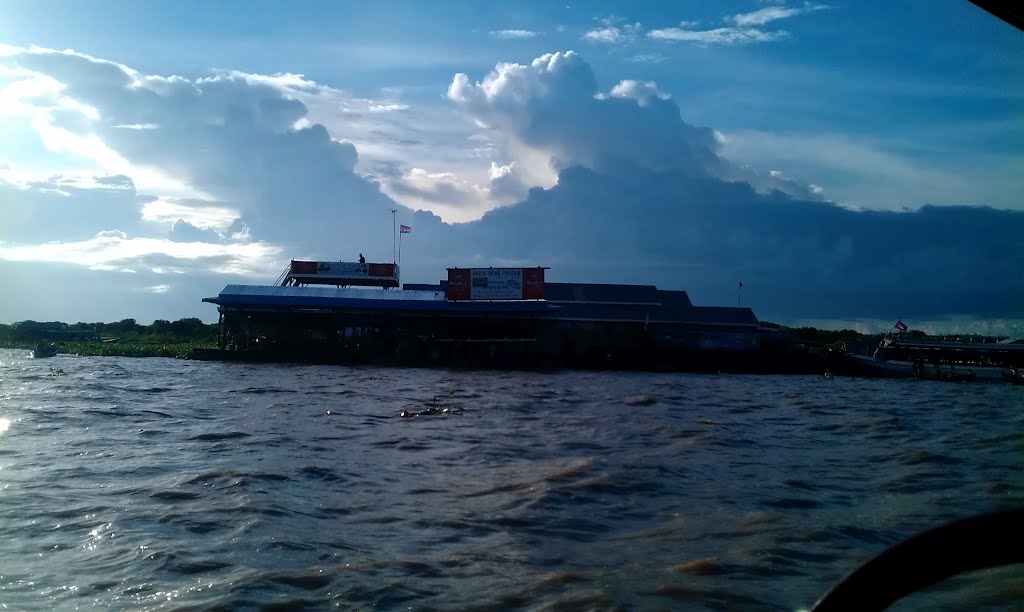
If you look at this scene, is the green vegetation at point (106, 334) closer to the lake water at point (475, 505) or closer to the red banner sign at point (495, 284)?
the red banner sign at point (495, 284)

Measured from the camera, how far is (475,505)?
6.81m

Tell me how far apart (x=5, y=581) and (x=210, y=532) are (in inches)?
53.2

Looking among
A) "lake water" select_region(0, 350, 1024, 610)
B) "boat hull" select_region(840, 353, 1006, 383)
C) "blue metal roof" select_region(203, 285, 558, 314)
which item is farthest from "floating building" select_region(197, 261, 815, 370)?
"lake water" select_region(0, 350, 1024, 610)

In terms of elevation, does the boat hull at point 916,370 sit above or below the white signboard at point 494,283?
below

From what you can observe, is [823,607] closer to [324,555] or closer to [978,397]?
[324,555]

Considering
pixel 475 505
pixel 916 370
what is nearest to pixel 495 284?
pixel 916 370

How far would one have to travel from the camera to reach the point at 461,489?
7.43 m

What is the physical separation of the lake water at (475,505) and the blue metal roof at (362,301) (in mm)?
25739

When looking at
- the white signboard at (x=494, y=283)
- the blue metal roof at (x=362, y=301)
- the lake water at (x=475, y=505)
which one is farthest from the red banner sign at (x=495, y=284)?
the lake water at (x=475, y=505)

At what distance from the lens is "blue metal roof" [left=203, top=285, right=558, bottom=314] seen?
3931 cm

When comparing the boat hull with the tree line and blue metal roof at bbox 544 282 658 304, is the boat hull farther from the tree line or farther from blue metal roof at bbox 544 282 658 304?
the tree line

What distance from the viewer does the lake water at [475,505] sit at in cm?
480

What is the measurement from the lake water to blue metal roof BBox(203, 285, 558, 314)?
84.4 ft

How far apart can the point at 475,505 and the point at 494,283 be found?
33785 mm
